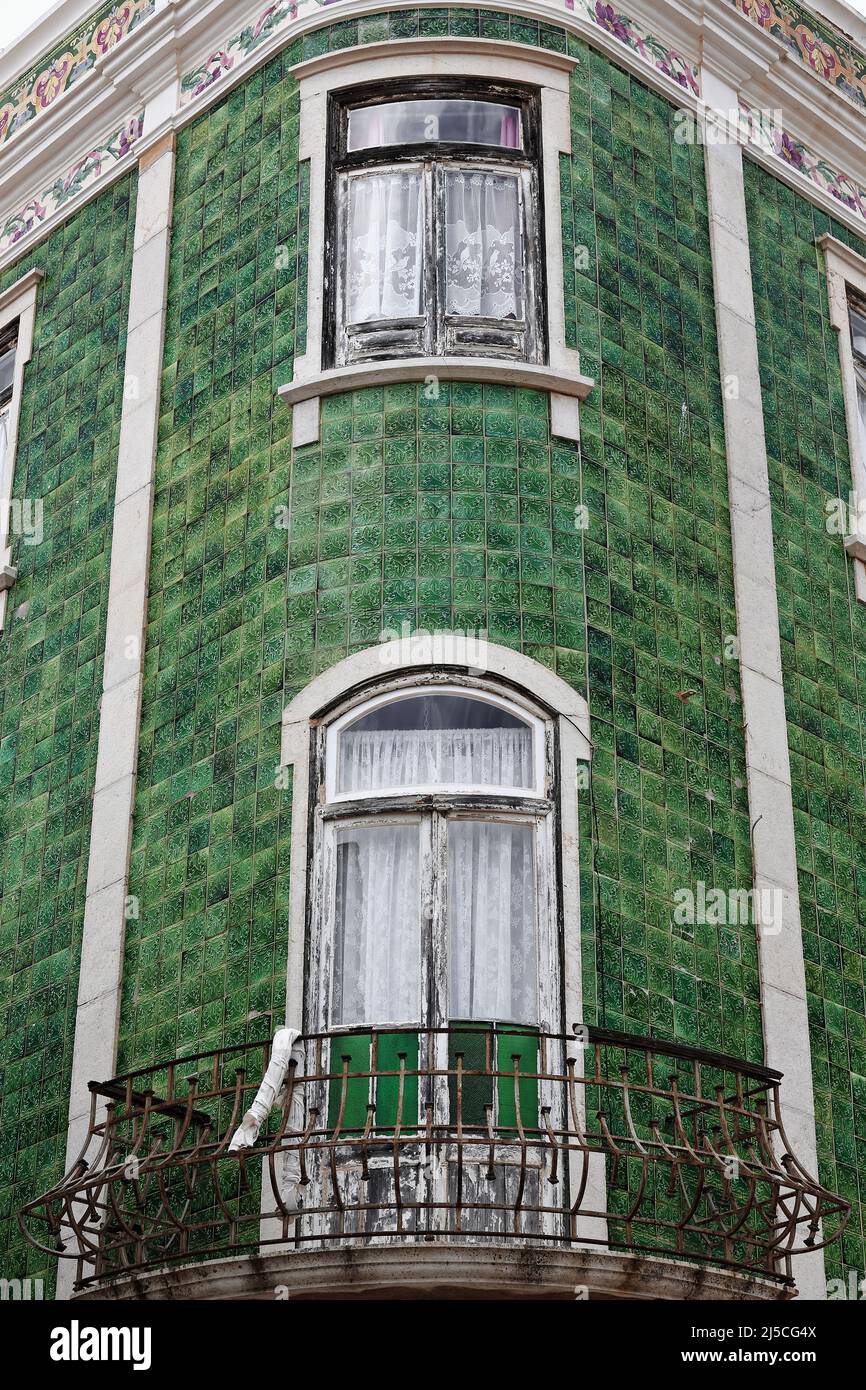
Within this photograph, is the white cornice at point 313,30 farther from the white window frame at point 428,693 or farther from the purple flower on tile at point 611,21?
the white window frame at point 428,693

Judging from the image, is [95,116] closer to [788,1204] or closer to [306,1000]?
[306,1000]

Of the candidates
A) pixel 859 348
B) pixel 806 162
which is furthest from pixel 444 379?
pixel 806 162

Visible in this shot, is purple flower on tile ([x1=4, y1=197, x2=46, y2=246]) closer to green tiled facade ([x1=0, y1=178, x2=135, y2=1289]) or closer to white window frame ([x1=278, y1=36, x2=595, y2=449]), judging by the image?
green tiled facade ([x1=0, y1=178, x2=135, y2=1289])

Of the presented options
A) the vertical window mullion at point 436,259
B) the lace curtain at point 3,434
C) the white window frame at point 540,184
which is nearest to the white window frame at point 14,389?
the lace curtain at point 3,434

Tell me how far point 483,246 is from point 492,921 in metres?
5.07

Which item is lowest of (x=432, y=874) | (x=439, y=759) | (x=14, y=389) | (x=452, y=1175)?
(x=452, y=1175)

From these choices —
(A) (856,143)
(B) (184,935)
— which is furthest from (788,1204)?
(A) (856,143)

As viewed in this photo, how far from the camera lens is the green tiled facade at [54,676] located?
16.5m

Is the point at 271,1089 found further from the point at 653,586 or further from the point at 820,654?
the point at 820,654

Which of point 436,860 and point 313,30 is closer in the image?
point 436,860

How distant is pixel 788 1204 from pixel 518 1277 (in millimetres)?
2515

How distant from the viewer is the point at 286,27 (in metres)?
18.5

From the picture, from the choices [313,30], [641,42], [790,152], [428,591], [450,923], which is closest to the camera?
[450,923]

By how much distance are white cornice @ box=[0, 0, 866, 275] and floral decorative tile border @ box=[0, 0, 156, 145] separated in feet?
0.81
